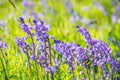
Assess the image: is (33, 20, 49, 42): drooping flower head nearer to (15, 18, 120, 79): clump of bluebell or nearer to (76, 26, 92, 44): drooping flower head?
(15, 18, 120, 79): clump of bluebell

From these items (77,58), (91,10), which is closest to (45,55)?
(77,58)

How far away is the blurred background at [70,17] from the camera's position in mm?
5641

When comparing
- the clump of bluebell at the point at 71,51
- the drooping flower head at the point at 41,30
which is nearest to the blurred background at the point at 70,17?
the clump of bluebell at the point at 71,51

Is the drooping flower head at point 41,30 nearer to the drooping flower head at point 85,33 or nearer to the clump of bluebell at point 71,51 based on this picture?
the clump of bluebell at point 71,51

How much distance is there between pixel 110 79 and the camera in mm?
3357

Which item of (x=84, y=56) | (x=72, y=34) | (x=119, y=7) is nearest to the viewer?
(x=84, y=56)

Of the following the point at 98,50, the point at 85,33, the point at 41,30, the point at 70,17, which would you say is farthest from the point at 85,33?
the point at 70,17

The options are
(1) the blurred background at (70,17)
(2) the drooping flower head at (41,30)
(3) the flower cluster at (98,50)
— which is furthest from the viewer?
(1) the blurred background at (70,17)

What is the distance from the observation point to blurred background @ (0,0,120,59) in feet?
18.5

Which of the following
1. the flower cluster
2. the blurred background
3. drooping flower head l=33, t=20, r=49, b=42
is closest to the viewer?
drooping flower head l=33, t=20, r=49, b=42

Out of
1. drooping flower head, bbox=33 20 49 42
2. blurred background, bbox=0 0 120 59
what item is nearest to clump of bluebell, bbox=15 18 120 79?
drooping flower head, bbox=33 20 49 42

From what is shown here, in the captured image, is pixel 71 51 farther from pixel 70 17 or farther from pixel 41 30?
pixel 70 17

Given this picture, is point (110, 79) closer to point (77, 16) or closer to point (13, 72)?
point (13, 72)

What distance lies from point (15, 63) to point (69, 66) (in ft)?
1.35
